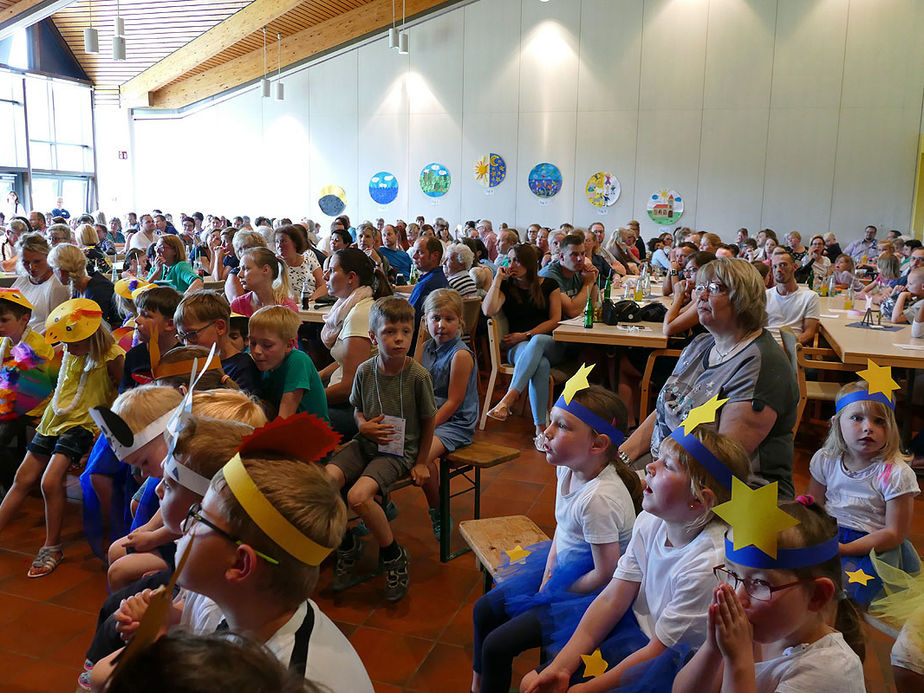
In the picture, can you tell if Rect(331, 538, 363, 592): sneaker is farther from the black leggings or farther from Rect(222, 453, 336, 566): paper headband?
Rect(222, 453, 336, 566): paper headband

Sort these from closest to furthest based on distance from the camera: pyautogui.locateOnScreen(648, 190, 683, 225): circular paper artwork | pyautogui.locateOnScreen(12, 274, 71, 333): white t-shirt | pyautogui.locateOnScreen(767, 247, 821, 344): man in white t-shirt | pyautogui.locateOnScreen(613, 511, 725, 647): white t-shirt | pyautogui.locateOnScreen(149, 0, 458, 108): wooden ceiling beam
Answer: pyautogui.locateOnScreen(613, 511, 725, 647): white t-shirt → pyautogui.locateOnScreen(12, 274, 71, 333): white t-shirt → pyautogui.locateOnScreen(767, 247, 821, 344): man in white t-shirt → pyautogui.locateOnScreen(648, 190, 683, 225): circular paper artwork → pyautogui.locateOnScreen(149, 0, 458, 108): wooden ceiling beam

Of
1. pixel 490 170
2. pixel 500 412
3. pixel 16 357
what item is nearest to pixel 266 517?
pixel 16 357

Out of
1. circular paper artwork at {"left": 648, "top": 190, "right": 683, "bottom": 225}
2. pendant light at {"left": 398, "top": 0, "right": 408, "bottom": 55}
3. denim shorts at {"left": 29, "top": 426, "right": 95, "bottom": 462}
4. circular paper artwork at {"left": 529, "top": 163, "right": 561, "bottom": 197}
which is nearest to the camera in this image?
denim shorts at {"left": 29, "top": 426, "right": 95, "bottom": 462}

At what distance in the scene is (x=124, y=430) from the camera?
79.0 inches

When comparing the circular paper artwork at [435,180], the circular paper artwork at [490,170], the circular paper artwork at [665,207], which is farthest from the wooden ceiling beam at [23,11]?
the circular paper artwork at [665,207]

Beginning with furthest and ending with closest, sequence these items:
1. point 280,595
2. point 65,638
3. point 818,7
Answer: point 818,7 → point 65,638 → point 280,595

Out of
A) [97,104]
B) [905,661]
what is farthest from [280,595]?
[97,104]

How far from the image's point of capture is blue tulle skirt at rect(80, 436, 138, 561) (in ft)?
10.3

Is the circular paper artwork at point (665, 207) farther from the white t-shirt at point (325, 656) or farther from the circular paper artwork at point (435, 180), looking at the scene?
the white t-shirt at point (325, 656)

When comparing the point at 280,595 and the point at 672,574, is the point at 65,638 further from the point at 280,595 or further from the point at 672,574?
the point at 672,574

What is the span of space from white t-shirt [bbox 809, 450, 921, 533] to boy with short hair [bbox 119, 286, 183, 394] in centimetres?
290

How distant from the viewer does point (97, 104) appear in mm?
18234

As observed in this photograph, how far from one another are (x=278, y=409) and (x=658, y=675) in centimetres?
204

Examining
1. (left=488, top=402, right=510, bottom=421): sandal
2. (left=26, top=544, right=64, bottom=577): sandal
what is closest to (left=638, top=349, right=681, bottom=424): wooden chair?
(left=488, top=402, right=510, bottom=421): sandal
